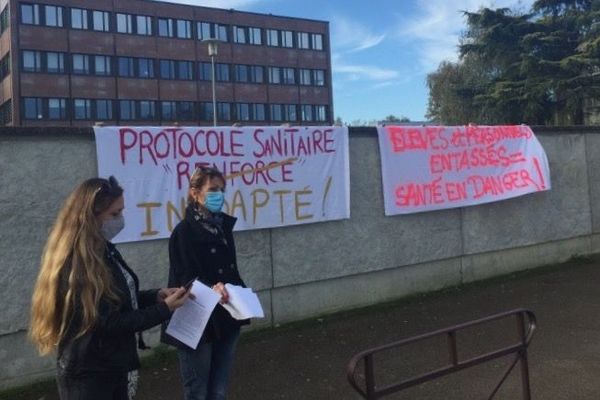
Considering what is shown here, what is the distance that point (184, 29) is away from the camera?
6291 centimetres

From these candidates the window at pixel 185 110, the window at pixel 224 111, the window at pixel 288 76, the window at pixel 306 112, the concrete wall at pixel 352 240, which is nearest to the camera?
the concrete wall at pixel 352 240

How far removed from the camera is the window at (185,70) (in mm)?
62312

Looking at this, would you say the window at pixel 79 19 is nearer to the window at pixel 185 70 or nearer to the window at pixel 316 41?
the window at pixel 185 70

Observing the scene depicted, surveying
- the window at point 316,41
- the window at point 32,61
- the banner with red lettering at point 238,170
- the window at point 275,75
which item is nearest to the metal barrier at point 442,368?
the banner with red lettering at point 238,170

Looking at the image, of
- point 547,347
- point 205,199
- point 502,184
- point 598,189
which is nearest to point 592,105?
point 598,189

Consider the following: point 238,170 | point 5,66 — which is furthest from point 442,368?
point 5,66

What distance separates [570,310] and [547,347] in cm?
133

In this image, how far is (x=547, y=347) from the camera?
17.8 ft

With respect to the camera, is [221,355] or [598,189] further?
[598,189]

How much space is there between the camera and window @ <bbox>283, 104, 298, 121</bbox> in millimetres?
68500

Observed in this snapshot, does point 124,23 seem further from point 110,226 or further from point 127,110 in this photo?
point 110,226

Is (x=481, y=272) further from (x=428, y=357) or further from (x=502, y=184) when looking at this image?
(x=428, y=357)

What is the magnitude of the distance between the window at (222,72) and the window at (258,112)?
4059mm

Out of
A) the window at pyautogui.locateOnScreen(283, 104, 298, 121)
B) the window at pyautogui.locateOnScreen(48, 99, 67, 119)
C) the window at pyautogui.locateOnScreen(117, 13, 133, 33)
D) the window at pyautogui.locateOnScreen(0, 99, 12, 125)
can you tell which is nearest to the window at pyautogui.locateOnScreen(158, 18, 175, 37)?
the window at pyautogui.locateOnScreen(117, 13, 133, 33)
